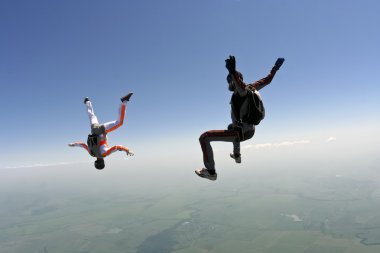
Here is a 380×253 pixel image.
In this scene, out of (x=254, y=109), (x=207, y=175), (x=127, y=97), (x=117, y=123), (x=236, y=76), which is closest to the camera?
(x=236, y=76)

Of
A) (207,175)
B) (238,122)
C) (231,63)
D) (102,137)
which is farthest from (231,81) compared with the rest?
(102,137)

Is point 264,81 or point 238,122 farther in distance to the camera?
point 264,81

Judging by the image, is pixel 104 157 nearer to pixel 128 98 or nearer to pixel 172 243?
pixel 128 98

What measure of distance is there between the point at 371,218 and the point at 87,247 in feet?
621

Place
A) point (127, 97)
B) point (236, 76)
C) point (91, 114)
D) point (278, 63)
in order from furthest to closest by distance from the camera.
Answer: point (91, 114)
point (127, 97)
point (278, 63)
point (236, 76)

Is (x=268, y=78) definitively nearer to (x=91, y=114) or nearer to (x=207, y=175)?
(x=207, y=175)

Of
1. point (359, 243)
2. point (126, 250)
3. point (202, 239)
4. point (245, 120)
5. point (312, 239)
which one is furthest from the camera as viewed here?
point (202, 239)

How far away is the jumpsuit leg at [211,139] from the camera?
17.0 ft

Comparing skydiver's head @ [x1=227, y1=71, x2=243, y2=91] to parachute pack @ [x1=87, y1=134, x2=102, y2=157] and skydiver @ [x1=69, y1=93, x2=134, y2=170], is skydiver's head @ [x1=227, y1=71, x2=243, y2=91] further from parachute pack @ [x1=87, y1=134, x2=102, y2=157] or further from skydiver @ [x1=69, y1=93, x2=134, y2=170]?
parachute pack @ [x1=87, y1=134, x2=102, y2=157]

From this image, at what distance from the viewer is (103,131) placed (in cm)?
807

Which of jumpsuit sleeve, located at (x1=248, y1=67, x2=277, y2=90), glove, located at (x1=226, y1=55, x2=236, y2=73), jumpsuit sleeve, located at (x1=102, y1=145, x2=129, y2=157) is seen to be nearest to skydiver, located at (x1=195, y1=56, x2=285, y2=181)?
jumpsuit sleeve, located at (x1=248, y1=67, x2=277, y2=90)

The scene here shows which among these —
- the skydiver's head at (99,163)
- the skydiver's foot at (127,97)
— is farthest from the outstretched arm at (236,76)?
the skydiver's head at (99,163)

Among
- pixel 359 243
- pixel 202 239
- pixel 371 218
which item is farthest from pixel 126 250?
pixel 371 218

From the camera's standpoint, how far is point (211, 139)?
5238 millimetres
